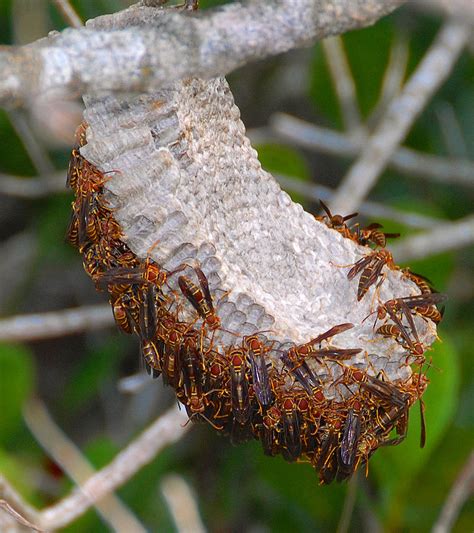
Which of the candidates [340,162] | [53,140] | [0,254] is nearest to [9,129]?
[53,140]

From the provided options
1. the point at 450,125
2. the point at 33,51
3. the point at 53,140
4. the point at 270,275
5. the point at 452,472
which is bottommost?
the point at 452,472

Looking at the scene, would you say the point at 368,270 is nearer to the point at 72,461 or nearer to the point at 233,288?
the point at 233,288

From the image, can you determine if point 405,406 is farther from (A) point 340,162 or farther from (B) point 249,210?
(A) point 340,162

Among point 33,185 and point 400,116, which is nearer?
point 400,116

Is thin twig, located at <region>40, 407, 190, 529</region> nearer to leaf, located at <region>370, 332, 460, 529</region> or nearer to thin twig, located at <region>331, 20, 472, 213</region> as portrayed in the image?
leaf, located at <region>370, 332, 460, 529</region>

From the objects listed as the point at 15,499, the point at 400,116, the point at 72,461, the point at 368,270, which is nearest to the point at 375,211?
the point at 400,116

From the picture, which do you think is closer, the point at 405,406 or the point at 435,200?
the point at 405,406
